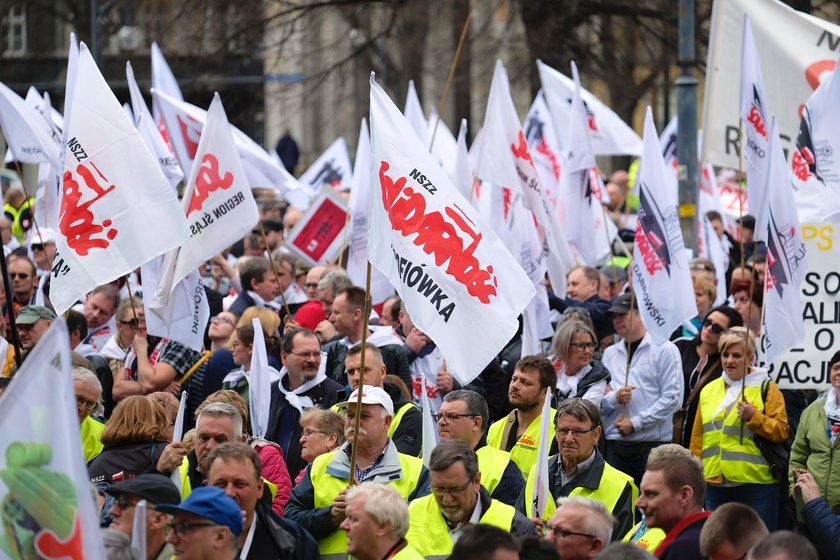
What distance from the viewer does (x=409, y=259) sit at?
22.4 feet

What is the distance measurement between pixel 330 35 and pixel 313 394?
33875mm

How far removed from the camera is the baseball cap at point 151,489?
5.84 m

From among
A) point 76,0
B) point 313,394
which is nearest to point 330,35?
point 76,0

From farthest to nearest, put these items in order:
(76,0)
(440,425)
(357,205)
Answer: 1. (76,0)
2. (357,205)
3. (440,425)

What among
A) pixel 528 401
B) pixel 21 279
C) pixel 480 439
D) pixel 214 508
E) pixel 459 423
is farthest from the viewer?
pixel 21 279

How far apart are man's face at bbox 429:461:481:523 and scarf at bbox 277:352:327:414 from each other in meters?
2.14

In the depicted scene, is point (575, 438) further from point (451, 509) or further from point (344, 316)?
point (344, 316)

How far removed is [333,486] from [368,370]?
1.46 metres

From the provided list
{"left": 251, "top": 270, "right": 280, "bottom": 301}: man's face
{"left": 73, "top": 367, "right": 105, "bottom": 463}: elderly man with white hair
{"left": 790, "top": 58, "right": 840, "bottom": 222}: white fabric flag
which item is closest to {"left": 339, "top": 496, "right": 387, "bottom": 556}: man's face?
{"left": 73, "top": 367, "right": 105, "bottom": 463}: elderly man with white hair

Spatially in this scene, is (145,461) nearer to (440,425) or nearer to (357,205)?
(440,425)

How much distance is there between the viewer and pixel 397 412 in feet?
26.7

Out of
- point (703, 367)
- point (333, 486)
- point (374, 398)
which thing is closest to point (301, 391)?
point (374, 398)

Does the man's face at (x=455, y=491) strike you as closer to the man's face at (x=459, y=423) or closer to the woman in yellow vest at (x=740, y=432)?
the man's face at (x=459, y=423)

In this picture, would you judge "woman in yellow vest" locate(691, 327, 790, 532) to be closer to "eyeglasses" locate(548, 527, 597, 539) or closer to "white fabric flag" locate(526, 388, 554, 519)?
"white fabric flag" locate(526, 388, 554, 519)
